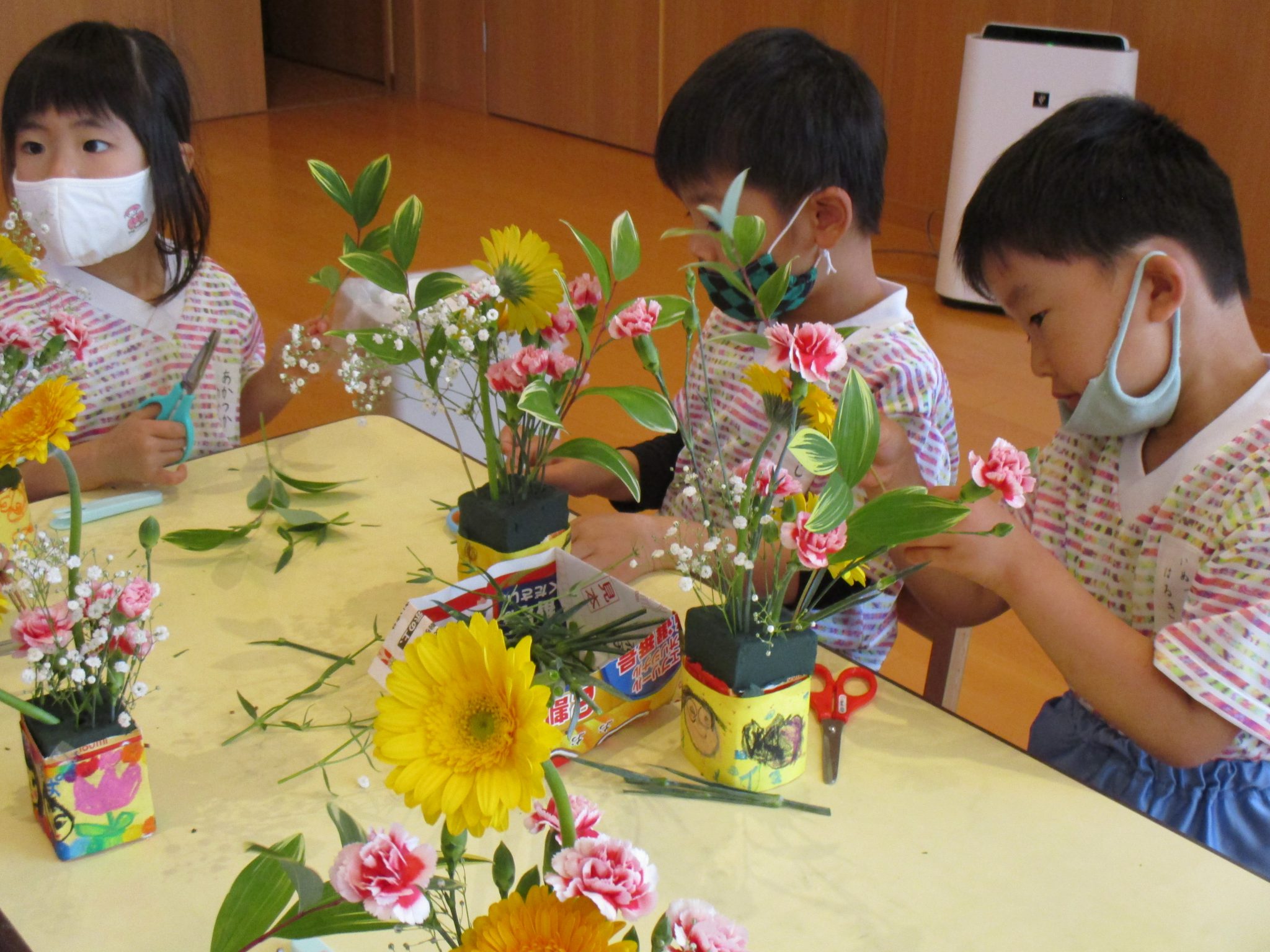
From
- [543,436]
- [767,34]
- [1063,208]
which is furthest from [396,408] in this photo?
[1063,208]

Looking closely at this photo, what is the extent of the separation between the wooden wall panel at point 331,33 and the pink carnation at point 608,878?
23.0 feet

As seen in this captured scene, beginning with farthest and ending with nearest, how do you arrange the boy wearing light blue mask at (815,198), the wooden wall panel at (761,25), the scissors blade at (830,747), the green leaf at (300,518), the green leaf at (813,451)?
the wooden wall panel at (761,25), the boy wearing light blue mask at (815,198), the green leaf at (300,518), the scissors blade at (830,747), the green leaf at (813,451)

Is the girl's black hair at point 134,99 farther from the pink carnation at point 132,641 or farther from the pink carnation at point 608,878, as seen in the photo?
the pink carnation at point 608,878

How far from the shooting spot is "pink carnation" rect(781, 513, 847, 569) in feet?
2.53

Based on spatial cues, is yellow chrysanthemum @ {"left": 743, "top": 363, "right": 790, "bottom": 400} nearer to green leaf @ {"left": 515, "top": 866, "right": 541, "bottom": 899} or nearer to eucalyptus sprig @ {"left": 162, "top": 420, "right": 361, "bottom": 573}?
green leaf @ {"left": 515, "top": 866, "right": 541, "bottom": 899}

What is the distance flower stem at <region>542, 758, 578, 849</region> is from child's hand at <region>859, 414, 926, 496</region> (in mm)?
571

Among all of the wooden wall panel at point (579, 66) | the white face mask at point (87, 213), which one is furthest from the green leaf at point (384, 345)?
the wooden wall panel at point (579, 66)

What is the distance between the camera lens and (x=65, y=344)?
1112 millimetres

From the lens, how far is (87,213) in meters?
1.67

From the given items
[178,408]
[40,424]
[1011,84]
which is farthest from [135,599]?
[1011,84]

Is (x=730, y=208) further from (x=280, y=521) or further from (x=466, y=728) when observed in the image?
(x=280, y=521)

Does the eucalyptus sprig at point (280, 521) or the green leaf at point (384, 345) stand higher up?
the green leaf at point (384, 345)

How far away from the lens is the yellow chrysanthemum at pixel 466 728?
1.78 ft

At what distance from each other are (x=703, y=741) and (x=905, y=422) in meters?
0.60
